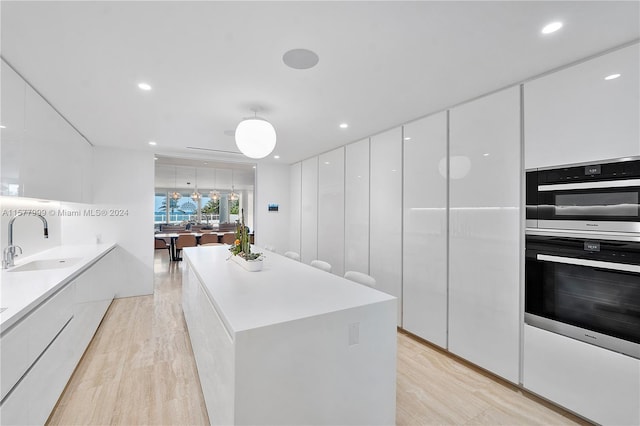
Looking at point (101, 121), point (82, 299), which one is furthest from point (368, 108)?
point (82, 299)

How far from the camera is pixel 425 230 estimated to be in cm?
300

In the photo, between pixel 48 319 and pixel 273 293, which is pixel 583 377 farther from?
pixel 48 319

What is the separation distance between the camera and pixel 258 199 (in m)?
5.87

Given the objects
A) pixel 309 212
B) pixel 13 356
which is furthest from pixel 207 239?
pixel 13 356

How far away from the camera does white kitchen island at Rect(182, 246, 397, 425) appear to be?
49.2 inches

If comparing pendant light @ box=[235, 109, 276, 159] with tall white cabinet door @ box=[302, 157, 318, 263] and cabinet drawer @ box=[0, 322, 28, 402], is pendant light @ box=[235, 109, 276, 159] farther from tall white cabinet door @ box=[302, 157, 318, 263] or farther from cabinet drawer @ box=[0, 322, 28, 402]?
tall white cabinet door @ box=[302, 157, 318, 263]

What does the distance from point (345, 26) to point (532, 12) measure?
981 millimetres

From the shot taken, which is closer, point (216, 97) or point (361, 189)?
point (216, 97)

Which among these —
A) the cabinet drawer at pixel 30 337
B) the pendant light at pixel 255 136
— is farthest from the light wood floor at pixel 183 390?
the pendant light at pixel 255 136

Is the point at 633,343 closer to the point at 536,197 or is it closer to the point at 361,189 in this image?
the point at 536,197

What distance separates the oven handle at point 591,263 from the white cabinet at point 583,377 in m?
0.53

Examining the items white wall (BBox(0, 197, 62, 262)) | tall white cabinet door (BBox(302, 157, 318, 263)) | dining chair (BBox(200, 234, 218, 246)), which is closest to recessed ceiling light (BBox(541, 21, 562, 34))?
tall white cabinet door (BBox(302, 157, 318, 263))

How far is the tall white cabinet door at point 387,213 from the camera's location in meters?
3.35

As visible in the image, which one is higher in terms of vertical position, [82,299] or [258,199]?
[258,199]
